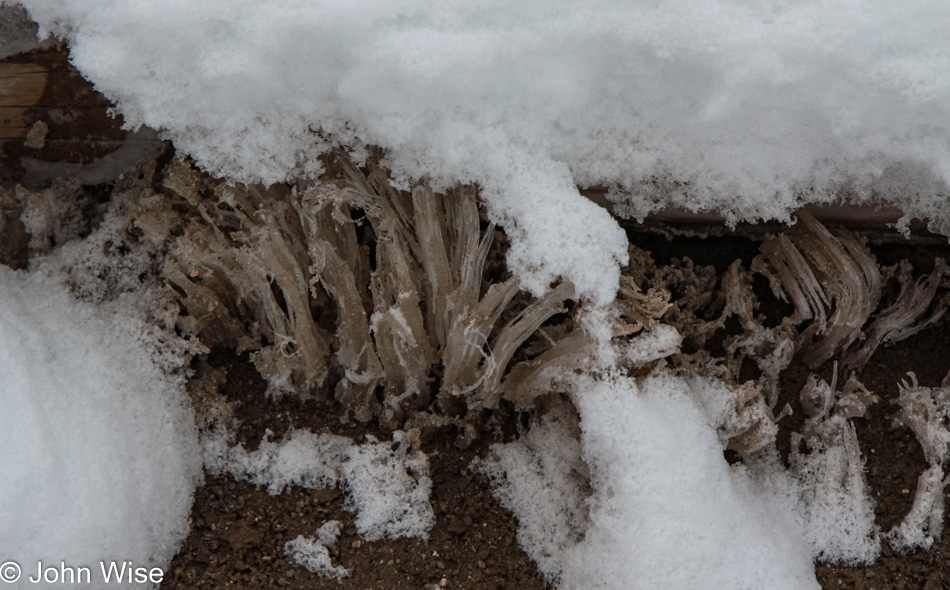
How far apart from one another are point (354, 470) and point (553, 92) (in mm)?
820

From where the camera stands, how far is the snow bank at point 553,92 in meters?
1.10

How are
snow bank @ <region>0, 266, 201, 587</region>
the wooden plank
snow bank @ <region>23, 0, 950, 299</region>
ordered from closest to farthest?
snow bank @ <region>23, 0, 950, 299</region> < snow bank @ <region>0, 266, 201, 587</region> < the wooden plank

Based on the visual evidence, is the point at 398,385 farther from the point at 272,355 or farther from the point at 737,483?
the point at 737,483

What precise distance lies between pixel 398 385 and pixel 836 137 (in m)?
0.92

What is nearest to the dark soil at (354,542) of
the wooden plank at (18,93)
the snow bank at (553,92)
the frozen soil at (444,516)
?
the frozen soil at (444,516)

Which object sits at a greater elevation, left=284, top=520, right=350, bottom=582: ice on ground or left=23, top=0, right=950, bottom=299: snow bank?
left=23, top=0, right=950, bottom=299: snow bank

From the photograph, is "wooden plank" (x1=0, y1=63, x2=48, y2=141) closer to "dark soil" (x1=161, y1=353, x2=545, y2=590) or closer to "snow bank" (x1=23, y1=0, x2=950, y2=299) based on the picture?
"snow bank" (x1=23, y1=0, x2=950, y2=299)

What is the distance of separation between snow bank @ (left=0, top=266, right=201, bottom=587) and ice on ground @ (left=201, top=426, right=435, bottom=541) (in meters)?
0.08

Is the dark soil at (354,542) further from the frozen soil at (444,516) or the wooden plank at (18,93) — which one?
the wooden plank at (18,93)

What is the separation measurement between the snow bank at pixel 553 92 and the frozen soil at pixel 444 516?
13.8 inches

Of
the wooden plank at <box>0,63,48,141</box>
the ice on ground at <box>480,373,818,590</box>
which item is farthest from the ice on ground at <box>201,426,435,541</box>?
the wooden plank at <box>0,63,48,141</box>

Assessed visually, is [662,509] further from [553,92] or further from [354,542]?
[553,92]

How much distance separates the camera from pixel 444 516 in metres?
1.37

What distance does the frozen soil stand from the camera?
1318 mm
